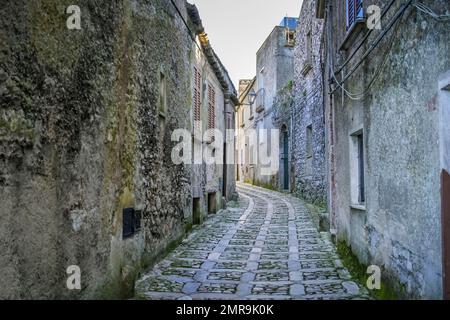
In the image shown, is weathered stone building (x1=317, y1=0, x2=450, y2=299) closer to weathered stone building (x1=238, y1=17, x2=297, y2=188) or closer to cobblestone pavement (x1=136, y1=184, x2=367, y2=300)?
cobblestone pavement (x1=136, y1=184, x2=367, y2=300)

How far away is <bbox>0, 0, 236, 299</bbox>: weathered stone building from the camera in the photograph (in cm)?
266

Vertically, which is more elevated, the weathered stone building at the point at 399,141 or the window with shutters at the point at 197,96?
the window with shutters at the point at 197,96

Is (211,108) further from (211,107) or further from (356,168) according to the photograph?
(356,168)

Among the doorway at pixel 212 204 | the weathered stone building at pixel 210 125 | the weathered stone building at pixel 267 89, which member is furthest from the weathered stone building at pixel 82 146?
the weathered stone building at pixel 267 89

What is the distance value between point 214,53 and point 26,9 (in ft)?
30.4

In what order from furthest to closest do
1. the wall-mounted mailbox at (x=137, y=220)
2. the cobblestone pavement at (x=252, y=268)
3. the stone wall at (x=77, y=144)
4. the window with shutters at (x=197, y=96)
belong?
the window with shutters at (x=197, y=96)
the wall-mounted mailbox at (x=137, y=220)
the cobblestone pavement at (x=252, y=268)
the stone wall at (x=77, y=144)

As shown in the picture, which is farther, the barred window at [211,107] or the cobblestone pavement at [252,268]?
the barred window at [211,107]

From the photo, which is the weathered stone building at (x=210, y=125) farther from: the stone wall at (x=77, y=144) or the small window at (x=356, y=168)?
the small window at (x=356, y=168)

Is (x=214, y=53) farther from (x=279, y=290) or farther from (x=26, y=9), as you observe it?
(x=26, y=9)

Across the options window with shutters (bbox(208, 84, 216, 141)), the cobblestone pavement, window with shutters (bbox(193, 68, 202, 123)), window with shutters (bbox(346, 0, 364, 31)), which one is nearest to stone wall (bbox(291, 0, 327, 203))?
window with shutters (bbox(208, 84, 216, 141))

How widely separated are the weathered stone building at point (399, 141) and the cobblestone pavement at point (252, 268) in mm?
566

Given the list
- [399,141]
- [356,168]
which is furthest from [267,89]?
[399,141]

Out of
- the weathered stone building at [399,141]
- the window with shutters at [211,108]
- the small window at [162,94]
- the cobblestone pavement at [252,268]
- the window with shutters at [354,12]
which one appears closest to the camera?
the weathered stone building at [399,141]

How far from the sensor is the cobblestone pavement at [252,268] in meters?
4.68
